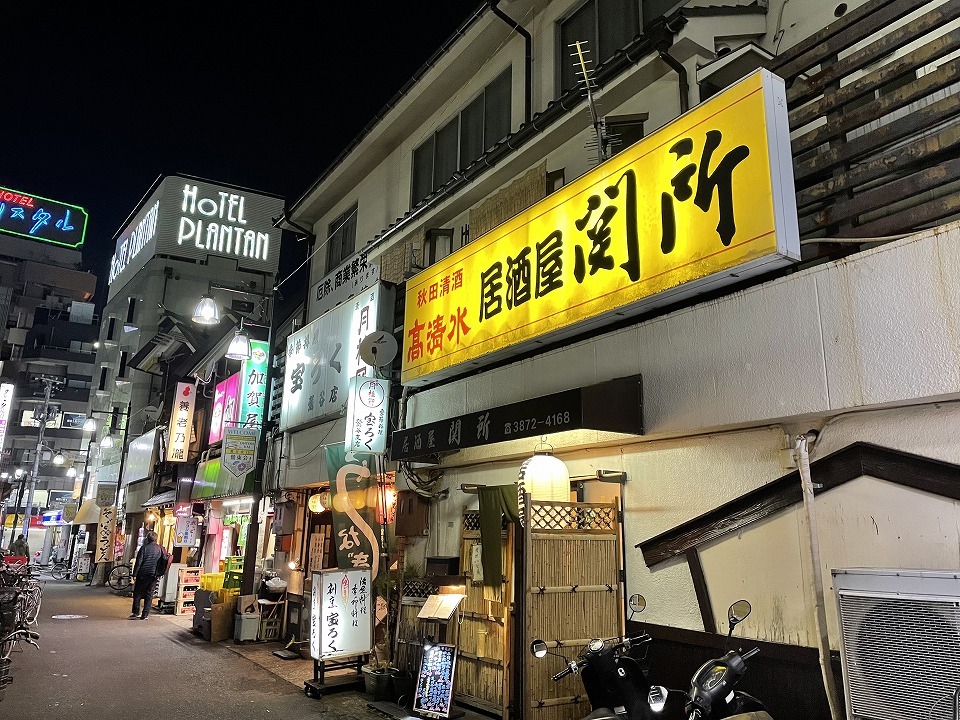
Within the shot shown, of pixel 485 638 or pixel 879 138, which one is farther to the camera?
pixel 485 638

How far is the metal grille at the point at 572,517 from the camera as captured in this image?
331 inches

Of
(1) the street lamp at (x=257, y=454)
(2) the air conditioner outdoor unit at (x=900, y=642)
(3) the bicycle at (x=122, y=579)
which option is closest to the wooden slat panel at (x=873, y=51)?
(2) the air conditioner outdoor unit at (x=900, y=642)

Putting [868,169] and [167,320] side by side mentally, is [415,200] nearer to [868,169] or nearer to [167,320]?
[868,169]

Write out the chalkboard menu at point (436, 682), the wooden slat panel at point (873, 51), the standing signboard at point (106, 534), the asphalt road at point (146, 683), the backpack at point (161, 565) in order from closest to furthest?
the wooden slat panel at point (873, 51)
the chalkboard menu at point (436, 682)
the asphalt road at point (146, 683)
the backpack at point (161, 565)
the standing signboard at point (106, 534)

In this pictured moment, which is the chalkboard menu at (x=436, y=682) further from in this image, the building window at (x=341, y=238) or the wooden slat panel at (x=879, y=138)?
the building window at (x=341, y=238)

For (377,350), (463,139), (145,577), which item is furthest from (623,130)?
(145,577)

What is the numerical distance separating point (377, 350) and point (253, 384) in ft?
27.7

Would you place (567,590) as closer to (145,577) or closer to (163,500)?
(145,577)

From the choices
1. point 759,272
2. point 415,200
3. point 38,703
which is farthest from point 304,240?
point 759,272

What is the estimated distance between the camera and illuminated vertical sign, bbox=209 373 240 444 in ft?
70.3

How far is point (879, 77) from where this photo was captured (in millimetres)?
6750

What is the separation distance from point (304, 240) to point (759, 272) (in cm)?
1805

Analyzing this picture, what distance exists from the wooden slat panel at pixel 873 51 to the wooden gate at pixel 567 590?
18.6 ft

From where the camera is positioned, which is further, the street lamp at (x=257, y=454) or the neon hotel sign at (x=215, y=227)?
the neon hotel sign at (x=215, y=227)
